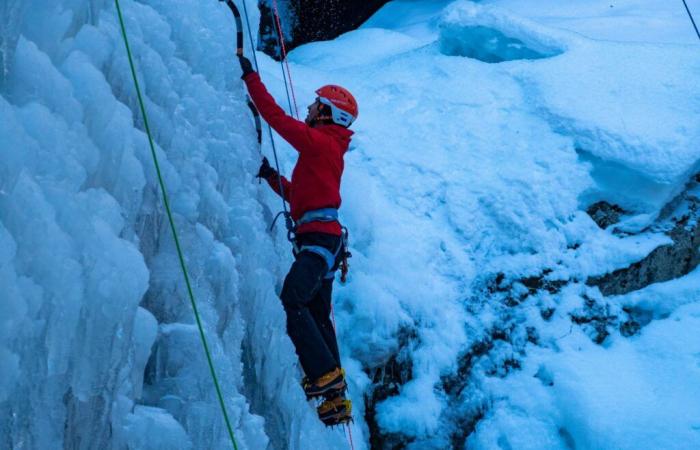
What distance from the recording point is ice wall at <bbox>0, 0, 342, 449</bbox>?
66.2 inches

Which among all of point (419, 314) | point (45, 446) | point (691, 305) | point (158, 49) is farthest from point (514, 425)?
point (45, 446)

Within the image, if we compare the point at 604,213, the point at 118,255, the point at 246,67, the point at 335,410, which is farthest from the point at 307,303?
the point at 604,213

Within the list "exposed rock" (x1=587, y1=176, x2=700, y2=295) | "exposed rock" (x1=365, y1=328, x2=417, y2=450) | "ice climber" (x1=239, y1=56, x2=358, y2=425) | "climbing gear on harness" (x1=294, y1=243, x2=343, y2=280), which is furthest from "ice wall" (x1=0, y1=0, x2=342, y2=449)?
"exposed rock" (x1=587, y1=176, x2=700, y2=295)

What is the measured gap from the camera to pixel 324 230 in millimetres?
3414

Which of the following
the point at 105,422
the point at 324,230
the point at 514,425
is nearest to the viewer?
the point at 105,422

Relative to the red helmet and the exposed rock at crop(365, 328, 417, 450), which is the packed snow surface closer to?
the exposed rock at crop(365, 328, 417, 450)

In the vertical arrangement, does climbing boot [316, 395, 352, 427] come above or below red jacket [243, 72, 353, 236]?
below

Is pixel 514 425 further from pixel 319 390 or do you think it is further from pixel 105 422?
pixel 105 422

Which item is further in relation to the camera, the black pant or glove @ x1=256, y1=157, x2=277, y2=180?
glove @ x1=256, y1=157, x2=277, y2=180

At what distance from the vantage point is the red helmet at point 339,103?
349 cm

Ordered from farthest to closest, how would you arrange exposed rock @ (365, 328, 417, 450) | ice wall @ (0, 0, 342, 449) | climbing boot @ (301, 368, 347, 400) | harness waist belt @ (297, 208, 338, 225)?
exposed rock @ (365, 328, 417, 450) < harness waist belt @ (297, 208, 338, 225) < climbing boot @ (301, 368, 347, 400) < ice wall @ (0, 0, 342, 449)

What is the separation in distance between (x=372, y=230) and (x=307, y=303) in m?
1.89

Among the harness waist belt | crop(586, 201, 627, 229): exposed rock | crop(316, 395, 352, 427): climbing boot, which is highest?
the harness waist belt

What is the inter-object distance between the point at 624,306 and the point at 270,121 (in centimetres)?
375
